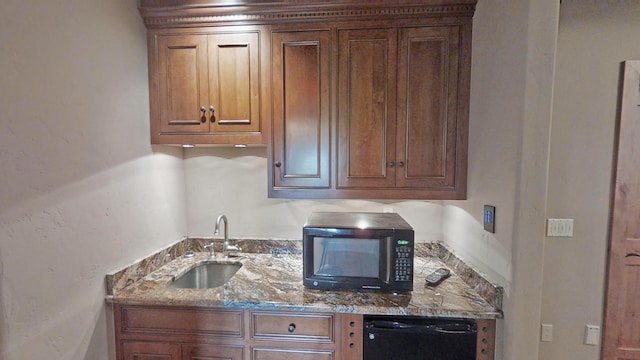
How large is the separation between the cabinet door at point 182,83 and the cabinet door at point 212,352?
1243 mm

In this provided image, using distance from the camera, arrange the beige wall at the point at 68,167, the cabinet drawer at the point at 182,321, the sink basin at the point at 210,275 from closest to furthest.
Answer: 1. the beige wall at the point at 68,167
2. the cabinet drawer at the point at 182,321
3. the sink basin at the point at 210,275

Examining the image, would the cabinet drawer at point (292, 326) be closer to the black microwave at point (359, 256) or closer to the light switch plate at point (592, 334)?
the black microwave at point (359, 256)

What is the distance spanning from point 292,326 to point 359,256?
0.50 metres

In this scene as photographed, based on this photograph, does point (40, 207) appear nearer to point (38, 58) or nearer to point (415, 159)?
point (38, 58)

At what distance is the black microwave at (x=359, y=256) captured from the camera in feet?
5.20

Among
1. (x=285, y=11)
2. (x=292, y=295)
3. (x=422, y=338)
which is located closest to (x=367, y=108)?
(x=285, y=11)

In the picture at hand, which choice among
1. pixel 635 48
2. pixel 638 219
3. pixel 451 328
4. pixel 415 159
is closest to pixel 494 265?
pixel 451 328

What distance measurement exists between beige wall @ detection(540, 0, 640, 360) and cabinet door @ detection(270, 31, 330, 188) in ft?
4.88

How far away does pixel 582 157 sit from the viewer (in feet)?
6.32

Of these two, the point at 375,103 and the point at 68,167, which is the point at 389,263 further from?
the point at 68,167

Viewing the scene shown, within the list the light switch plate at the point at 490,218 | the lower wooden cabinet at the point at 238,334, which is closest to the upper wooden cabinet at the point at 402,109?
the light switch plate at the point at 490,218

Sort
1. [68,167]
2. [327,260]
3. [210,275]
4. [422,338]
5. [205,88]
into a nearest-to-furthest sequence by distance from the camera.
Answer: [68,167] < [422,338] < [327,260] < [205,88] < [210,275]

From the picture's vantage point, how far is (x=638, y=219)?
75.5 inches

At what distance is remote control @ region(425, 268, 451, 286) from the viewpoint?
1.70m
